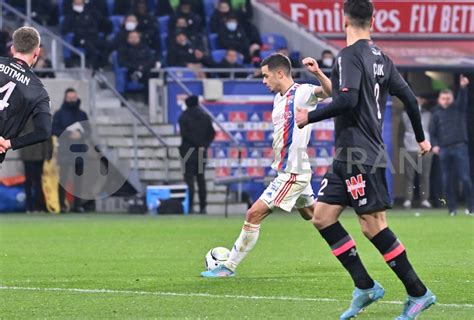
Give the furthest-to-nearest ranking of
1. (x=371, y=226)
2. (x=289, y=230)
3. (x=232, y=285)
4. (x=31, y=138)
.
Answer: (x=289, y=230), (x=232, y=285), (x=31, y=138), (x=371, y=226)

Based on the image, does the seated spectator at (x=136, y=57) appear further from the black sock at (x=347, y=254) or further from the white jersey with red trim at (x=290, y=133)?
the black sock at (x=347, y=254)

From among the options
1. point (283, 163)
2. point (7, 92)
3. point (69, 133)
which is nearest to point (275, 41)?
point (69, 133)

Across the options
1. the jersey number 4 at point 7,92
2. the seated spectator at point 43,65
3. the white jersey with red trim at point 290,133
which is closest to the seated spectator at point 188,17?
the seated spectator at point 43,65

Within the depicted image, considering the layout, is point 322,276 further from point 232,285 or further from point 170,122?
point 170,122

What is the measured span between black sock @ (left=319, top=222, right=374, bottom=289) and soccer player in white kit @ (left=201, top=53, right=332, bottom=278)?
288 cm

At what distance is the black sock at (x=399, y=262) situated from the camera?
340 inches

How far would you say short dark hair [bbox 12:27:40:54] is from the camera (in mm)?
9641

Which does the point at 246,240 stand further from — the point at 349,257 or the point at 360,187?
the point at 360,187

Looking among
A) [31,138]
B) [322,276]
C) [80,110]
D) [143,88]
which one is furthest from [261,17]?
[31,138]

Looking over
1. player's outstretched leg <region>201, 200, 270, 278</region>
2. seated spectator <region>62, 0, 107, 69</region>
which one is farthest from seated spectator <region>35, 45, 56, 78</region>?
player's outstretched leg <region>201, 200, 270, 278</region>

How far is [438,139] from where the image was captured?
77.9 ft

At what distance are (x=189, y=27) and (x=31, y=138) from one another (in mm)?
17944

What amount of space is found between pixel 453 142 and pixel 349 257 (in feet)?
49.2

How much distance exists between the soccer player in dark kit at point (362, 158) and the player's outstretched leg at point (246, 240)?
2939 mm
